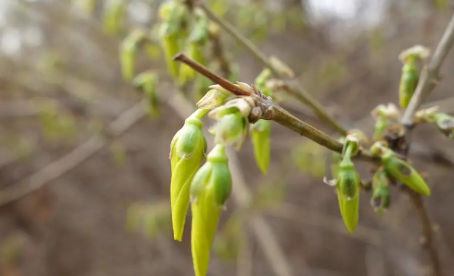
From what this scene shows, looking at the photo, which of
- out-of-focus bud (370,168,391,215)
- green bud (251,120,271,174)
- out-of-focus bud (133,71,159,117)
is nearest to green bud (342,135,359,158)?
out-of-focus bud (370,168,391,215)

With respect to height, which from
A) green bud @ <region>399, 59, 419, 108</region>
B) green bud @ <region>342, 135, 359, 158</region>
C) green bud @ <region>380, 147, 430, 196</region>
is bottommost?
green bud @ <region>380, 147, 430, 196</region>

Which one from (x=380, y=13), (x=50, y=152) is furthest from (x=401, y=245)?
(x=50, y=152)

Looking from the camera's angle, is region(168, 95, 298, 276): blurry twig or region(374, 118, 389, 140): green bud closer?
region(374, 118, 389, 140): green bud

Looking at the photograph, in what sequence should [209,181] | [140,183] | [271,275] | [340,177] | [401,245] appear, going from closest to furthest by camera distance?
[209,181], [340,177], [401,245], [271,275], [140,183]

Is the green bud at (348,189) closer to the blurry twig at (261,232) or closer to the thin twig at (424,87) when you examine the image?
the thin twig at (424,87)

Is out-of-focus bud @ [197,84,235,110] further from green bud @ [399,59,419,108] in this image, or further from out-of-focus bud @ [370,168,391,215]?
green bud @ [399,59,419,108]

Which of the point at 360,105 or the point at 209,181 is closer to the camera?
the point at 209,181

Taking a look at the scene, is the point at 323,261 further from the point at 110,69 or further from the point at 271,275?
the point at 110,69
